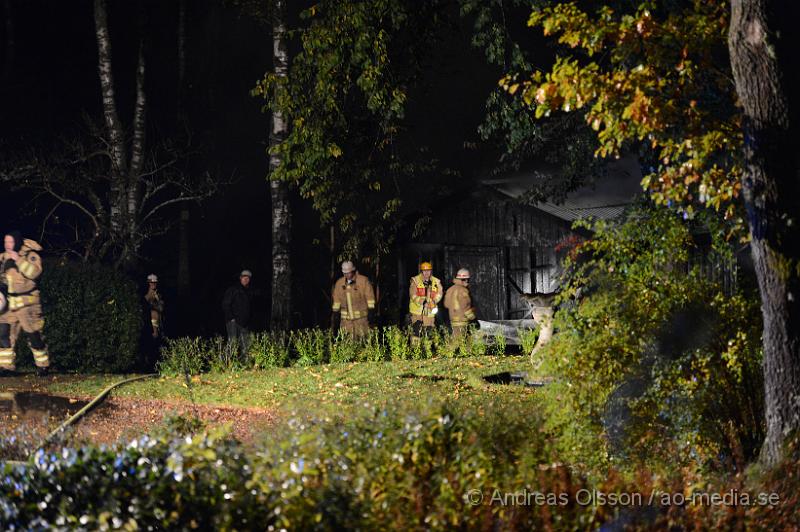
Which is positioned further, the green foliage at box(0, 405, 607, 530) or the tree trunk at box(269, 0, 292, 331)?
the tree trunk at box(269, 0, 292, 331)

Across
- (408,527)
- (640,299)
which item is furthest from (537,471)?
(640,299)

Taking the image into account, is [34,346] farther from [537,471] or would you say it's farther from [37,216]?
[537,471]

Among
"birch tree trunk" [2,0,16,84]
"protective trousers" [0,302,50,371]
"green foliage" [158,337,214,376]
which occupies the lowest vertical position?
"green foliage" [158,337,214,376]

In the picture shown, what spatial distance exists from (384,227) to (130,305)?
8.87 m

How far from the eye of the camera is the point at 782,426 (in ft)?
23.3

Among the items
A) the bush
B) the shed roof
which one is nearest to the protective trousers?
the bush

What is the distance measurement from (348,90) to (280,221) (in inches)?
196

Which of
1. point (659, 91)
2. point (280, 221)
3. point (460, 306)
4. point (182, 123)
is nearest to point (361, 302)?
point (460, 306)

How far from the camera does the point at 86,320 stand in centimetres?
1711

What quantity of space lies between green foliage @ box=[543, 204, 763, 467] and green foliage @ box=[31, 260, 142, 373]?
11157 millimetres

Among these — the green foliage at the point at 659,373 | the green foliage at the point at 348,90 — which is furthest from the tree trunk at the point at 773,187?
the green foliage at the point at 348,90

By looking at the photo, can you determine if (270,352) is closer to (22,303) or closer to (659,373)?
(22,303)

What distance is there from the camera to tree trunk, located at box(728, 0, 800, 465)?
23.5 feet

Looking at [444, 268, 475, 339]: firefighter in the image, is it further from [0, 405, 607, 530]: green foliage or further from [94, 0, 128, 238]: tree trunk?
[0, 405, 607, 530]: green foliage
